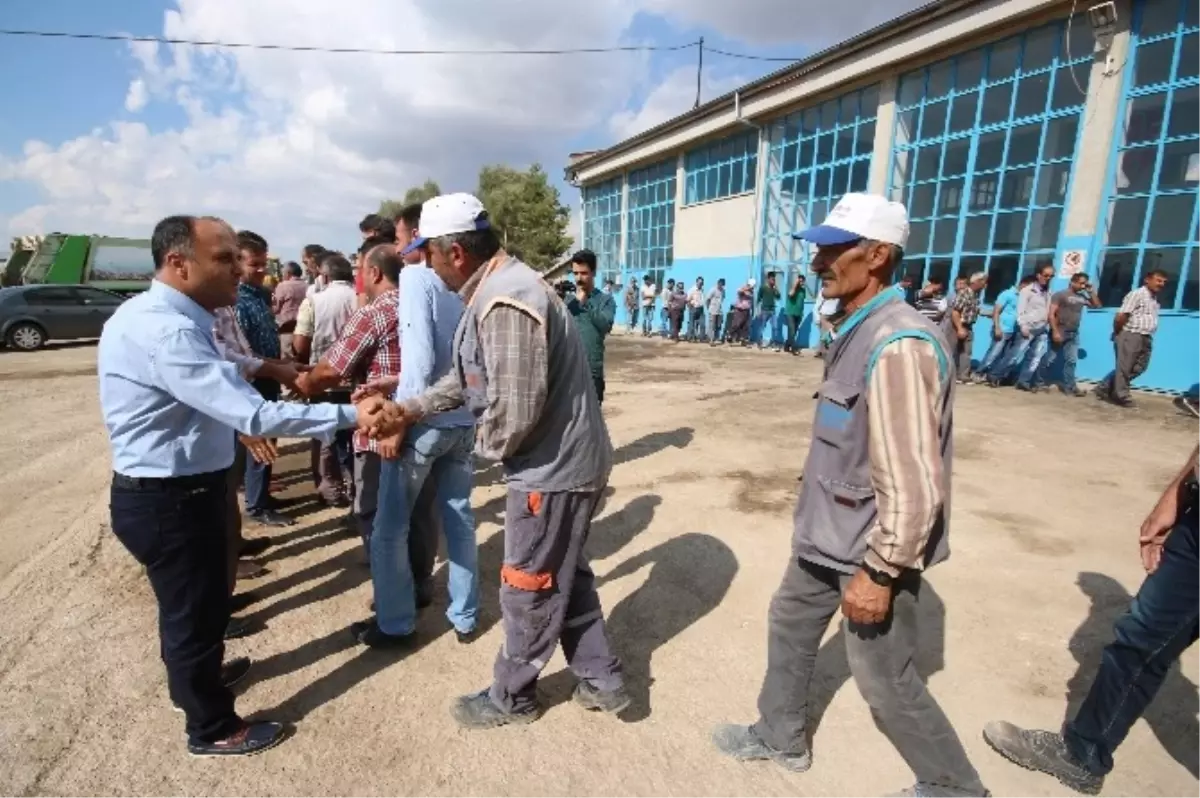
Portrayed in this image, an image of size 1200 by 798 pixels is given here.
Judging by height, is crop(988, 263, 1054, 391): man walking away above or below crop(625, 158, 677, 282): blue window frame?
below

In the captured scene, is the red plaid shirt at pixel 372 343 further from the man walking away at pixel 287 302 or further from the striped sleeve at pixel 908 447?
the man walking away at pixel 287 302

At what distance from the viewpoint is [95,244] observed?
17.1 metres

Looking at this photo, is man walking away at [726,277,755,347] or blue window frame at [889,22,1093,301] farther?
man walking away at [726,277,755,347]

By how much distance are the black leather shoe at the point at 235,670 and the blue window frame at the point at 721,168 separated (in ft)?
55.2

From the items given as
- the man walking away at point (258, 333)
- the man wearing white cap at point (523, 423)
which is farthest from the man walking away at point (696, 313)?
the man wearing white cap at point (523, 423)

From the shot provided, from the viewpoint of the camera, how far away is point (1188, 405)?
27.1ft

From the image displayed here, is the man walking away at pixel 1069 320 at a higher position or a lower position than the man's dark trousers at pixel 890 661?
higher

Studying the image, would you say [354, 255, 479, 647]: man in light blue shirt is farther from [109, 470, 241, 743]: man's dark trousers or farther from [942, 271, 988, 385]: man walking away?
[942, 271, 988, 385]: man walking away

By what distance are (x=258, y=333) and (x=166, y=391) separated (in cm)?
234

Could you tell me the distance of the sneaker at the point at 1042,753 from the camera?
2.19m

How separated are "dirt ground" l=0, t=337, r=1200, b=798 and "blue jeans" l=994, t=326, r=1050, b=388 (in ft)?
14.1

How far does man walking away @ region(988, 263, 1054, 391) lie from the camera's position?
9.47 meters

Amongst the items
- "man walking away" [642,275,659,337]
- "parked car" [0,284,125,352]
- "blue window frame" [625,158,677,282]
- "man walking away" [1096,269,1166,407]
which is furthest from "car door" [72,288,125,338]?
"man walking away" [1096,269,1166,407]

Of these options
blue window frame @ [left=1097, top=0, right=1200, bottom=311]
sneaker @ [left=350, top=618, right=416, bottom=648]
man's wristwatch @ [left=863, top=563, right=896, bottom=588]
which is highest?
blue window frame @ [left=1097, top=0, right=1200, bottom=311]
